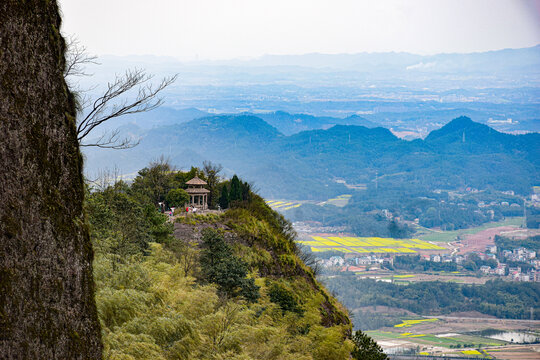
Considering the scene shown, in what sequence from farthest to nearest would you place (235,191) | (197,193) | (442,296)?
(442,296)
(235,191)
(197,193)

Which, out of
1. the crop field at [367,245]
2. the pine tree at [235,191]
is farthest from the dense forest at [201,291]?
the crop field at [367,245]

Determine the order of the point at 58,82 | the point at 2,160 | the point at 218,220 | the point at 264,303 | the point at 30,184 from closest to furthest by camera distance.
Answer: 1. the point at 2,160
2. the point at 30,184
3. the point at 58,82
4. the point at 264,303
5. the point at 218,220

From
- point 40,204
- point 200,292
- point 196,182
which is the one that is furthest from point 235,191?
point 40,204

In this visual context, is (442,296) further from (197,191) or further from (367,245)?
(197,191)

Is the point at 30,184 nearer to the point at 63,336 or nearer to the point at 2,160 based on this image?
the point at 2,160

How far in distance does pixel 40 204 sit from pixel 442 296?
5290 inches

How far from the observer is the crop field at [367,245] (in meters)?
165

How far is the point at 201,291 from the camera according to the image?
17.8m

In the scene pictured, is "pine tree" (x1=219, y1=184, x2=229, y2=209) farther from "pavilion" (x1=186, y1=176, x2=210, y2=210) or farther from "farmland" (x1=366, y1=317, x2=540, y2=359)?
"farmland" (x1=366, y1=317, x2=540, y2=359)

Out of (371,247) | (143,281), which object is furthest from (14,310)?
(371,247)

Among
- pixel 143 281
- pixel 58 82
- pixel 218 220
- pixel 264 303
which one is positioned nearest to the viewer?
pixel 58 82

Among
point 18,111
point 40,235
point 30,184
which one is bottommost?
point 40,235

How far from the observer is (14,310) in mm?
5875

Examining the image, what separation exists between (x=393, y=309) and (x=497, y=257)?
2224 inches
